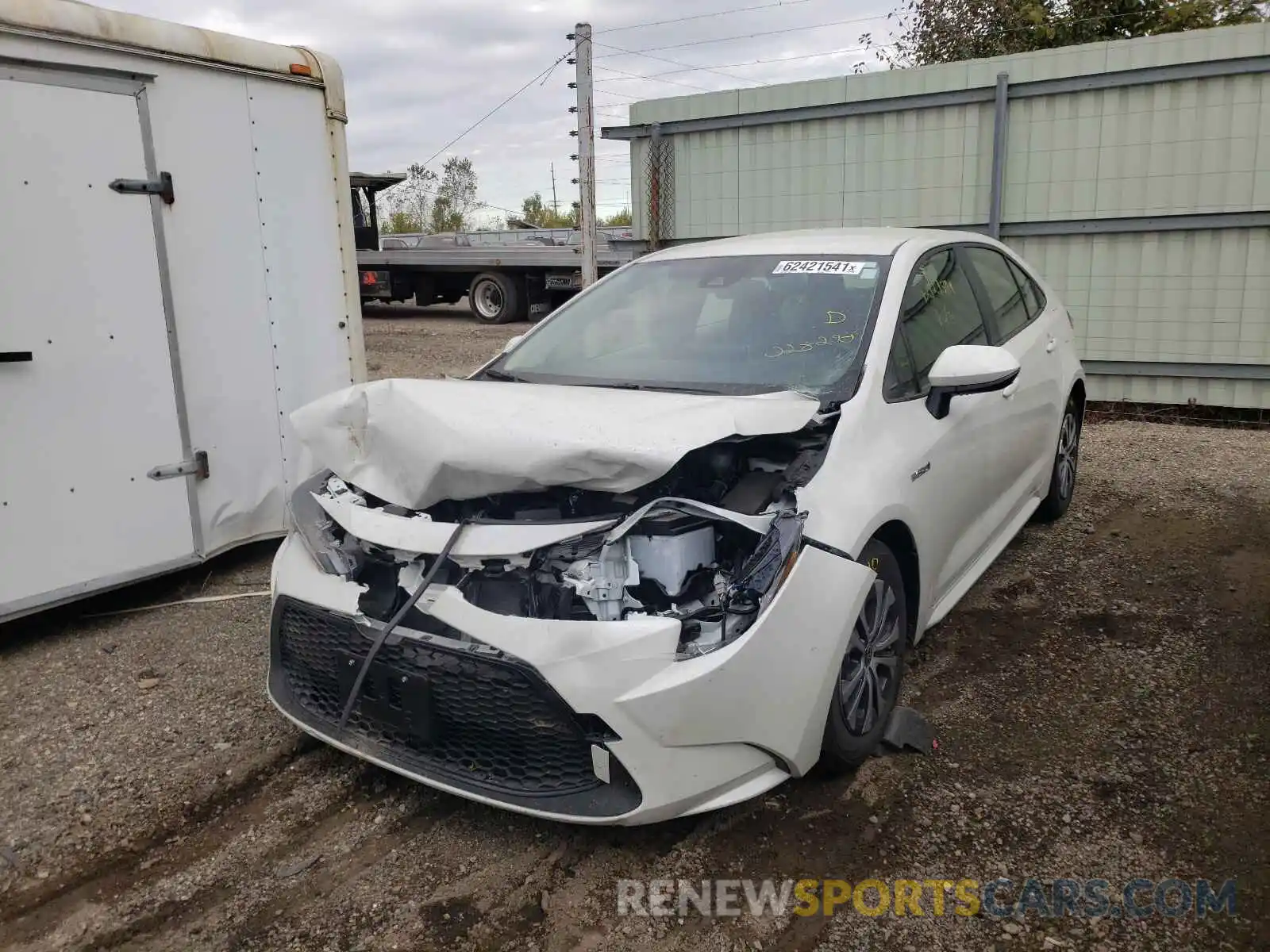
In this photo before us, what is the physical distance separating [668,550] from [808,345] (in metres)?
1.24

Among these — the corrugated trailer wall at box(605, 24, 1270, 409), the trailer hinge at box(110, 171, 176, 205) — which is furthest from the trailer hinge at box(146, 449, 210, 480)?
the corrugated trailer wall at box(605, 24, 1270, 409)

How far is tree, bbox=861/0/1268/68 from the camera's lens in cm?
1314

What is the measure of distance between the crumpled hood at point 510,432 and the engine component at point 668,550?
13cm

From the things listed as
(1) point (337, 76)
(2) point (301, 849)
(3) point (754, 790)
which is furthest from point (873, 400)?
(1) point (337, 76)

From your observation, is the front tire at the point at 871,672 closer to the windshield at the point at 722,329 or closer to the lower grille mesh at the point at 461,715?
the windshield at the point at 722,329

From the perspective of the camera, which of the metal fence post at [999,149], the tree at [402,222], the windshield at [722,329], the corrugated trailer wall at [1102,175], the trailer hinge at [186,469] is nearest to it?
the windshield at [722,329]

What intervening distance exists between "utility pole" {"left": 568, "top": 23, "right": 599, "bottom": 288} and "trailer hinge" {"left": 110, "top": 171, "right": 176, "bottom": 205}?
17.9 feet

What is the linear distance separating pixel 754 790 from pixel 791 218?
26.4 feet

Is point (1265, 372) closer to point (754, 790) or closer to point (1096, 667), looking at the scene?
point (1096, 667)

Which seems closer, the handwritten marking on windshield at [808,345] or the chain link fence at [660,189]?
the handwritten marking on windshield at [808,345]

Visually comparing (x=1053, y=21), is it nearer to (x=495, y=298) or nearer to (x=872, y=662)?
(x=495, y=298)

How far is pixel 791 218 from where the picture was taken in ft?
32.2

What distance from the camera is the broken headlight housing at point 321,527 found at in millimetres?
2963

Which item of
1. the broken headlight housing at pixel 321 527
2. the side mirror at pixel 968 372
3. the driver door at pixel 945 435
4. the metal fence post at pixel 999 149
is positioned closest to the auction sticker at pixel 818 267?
the driver door at pixel 945 435
